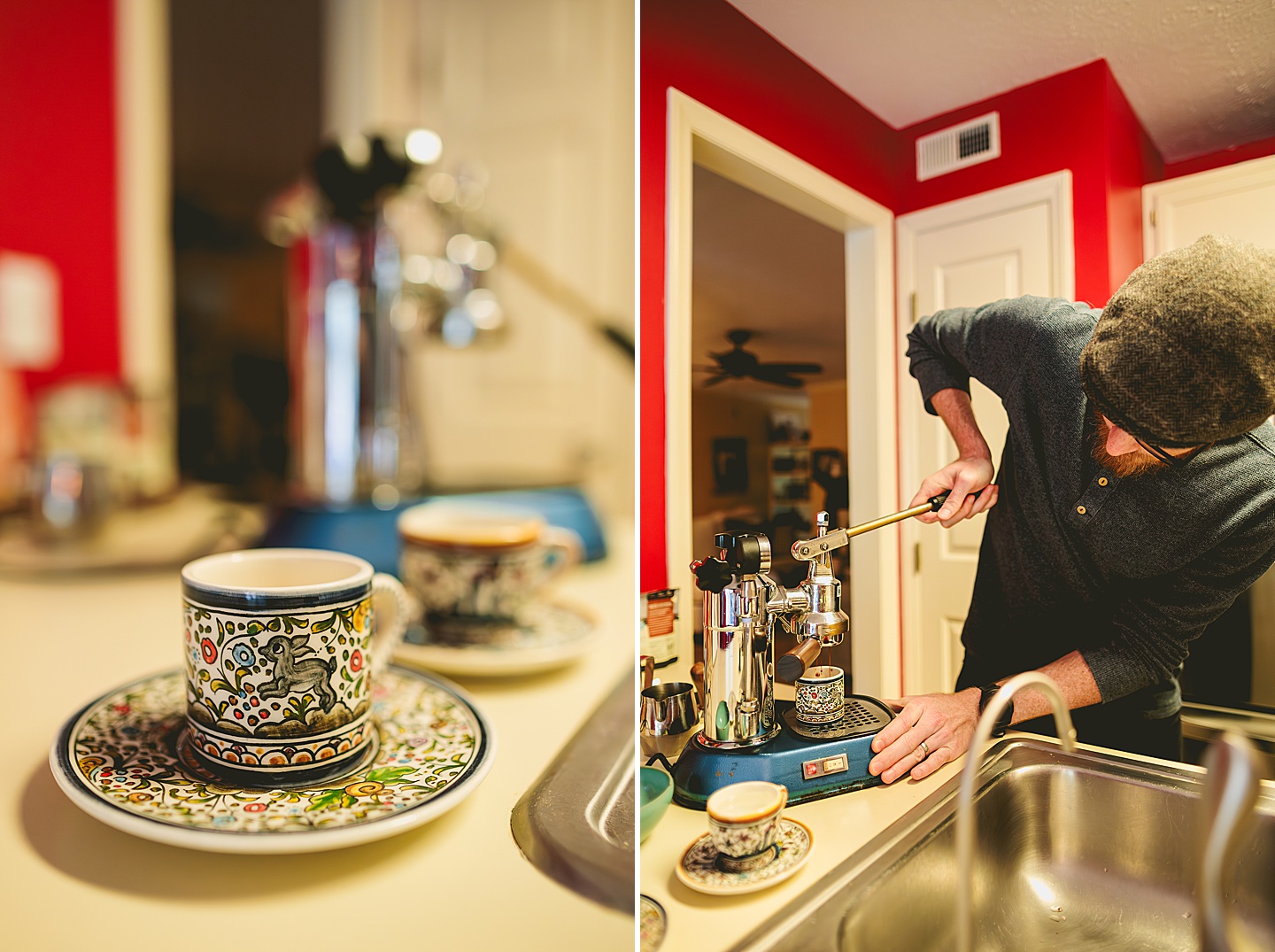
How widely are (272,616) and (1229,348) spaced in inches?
20.5

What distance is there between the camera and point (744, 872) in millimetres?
398

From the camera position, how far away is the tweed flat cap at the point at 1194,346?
0.34m

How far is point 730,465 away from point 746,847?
0.81 feet

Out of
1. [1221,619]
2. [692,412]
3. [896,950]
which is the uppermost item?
[692,412]

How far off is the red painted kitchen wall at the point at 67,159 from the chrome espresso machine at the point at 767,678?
198cm

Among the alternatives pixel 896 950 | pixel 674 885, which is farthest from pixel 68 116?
pixel 896 950

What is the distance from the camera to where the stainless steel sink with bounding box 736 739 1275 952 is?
0.36 meters

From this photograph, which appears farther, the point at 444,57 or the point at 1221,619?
the point at 444,57

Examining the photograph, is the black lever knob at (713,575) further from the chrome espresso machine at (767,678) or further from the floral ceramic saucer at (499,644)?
the floral ceramic saucer at (499,644)

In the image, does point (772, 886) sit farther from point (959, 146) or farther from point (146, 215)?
point (146, 215)

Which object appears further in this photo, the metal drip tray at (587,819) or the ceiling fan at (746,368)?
the ceiling fan at (746,368)

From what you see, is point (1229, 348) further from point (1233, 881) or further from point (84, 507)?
point (84, 507)

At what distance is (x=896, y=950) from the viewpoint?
0.37 m

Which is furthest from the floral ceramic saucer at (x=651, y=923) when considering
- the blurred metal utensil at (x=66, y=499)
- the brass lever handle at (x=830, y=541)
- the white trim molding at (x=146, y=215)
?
the white trim molding at (x=146, y=215)
